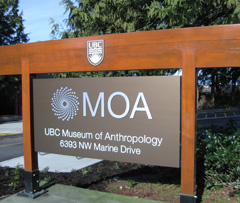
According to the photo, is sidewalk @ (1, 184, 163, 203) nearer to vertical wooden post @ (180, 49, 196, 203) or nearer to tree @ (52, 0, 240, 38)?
vertical wooden post @ (180, 49, 196, 203)

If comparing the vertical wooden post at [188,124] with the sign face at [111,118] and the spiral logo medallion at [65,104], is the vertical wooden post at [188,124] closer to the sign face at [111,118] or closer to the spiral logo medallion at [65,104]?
the sign face at [111,118]

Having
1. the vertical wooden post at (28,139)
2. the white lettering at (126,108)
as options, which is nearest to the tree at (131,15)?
the vertical wooden post at (28,139)

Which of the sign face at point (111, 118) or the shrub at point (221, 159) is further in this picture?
the shrub at point (221, 159)

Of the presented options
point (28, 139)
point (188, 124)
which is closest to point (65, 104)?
point (28, 139)

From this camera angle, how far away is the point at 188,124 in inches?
120

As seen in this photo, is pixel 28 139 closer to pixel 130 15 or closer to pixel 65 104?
pixel 65 104

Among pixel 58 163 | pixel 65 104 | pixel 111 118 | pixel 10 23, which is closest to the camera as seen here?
pixel 111 118

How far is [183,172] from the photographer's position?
10.2 feet

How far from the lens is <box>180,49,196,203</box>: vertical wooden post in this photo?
119 inches

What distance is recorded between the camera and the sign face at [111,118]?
318cm

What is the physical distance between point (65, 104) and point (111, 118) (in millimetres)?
781

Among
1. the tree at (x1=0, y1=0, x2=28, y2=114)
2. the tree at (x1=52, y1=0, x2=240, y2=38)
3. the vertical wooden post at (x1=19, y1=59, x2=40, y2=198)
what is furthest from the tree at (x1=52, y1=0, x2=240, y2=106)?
the tree at (x1=0, y1=0, x2=28, y2=114)

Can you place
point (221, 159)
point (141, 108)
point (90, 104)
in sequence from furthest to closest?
point (221, 159) < point (90, 104) < point (141, 108)

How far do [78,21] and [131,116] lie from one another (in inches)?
152
